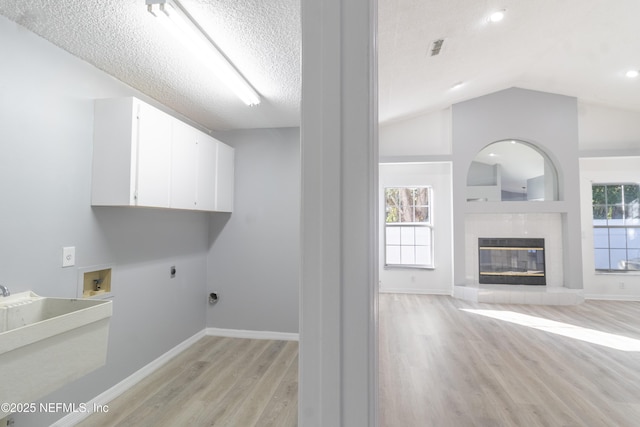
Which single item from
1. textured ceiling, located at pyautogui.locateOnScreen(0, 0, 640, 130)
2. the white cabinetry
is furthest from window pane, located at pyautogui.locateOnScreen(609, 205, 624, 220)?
the white cabinetry

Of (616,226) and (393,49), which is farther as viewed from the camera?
(616,226)

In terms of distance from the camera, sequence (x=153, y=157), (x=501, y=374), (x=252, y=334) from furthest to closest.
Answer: (x=252, y=334) → (x=501, y=374) → (x=153, y=157)

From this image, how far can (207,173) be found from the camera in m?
2.89

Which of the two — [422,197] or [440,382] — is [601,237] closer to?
[422,197]

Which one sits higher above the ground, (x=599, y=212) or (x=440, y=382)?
(x=599, y=212)

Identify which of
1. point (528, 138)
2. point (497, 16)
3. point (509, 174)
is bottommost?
point (509, 174)

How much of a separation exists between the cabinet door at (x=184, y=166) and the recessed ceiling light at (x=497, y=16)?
9.58ft

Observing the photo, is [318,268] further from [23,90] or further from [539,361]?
[539,361]

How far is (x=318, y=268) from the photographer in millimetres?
417

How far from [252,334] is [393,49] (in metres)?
3.24

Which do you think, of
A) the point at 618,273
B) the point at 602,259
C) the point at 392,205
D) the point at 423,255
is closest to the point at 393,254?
the point at 423,255

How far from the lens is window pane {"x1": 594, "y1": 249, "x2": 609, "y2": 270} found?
5023mm

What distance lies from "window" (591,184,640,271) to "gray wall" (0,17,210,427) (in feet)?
21.1

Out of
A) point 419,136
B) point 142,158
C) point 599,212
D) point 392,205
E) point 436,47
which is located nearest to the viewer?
point 142,158
